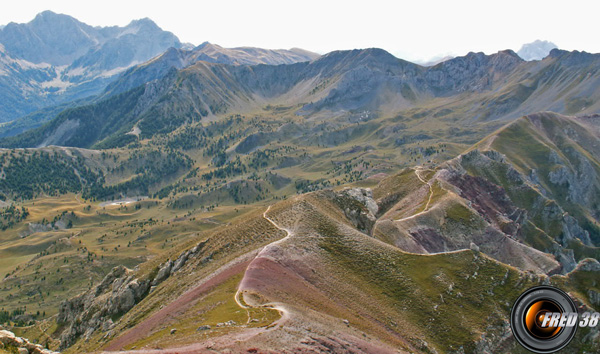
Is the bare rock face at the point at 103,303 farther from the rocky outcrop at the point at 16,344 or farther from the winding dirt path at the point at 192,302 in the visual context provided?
the rocky outcrop at the point at 16,344

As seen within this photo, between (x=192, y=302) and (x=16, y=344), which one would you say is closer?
(x=16, y=344)

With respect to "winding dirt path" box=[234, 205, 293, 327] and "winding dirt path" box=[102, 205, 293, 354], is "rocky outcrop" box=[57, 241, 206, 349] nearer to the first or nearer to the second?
"winding dirt path" box=[102, 205, 293, 354]

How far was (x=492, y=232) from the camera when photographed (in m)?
152

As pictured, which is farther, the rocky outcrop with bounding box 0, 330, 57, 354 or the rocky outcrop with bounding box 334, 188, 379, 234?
the rocky outcrop with bounding box 334, 188, 379, 234

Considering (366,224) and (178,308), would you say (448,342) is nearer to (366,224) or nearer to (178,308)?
(366,224)

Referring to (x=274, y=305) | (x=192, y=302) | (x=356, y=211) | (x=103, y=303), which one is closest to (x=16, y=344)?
(x=192, y=302)

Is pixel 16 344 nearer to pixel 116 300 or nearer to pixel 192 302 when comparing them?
pixel 192 302

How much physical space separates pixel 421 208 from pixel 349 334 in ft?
343

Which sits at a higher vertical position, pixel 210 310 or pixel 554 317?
pixel 554 317

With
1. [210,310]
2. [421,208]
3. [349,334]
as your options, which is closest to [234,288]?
[210,310]

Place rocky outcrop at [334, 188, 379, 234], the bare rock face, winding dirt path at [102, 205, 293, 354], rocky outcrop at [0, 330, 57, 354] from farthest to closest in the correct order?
rocky outcrop at [334, 188, 379, 234] < the bare rock face < winding dirt path at [102, 205, 293, 354] < rocky outcrop at [0, 330, 57, 354]

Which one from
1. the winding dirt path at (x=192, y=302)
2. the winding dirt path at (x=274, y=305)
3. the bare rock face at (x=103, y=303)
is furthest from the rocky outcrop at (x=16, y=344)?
the bare rock face at (x=103, y=303)

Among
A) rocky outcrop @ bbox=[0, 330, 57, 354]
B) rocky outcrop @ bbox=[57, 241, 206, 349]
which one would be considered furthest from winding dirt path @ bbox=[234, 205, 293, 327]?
rocky outcrop @ bbox=[0, 330, 57, 354]

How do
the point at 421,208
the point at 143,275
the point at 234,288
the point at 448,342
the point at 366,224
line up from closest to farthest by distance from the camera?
the point at 234,288, the point at 448,342, the point at 143,275, the point at 366,224, the point at 421,208
